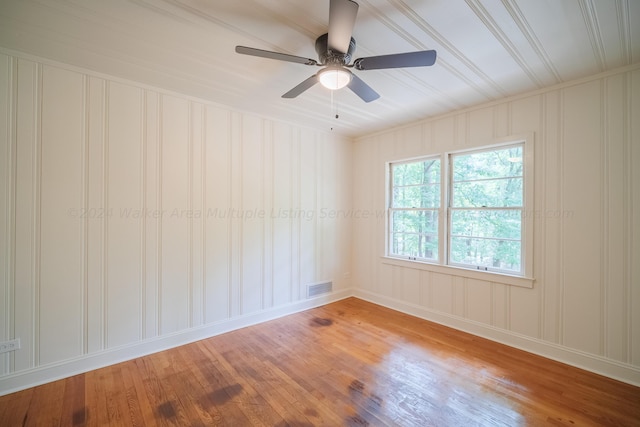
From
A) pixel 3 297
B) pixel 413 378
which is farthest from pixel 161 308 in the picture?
pixel 413 378

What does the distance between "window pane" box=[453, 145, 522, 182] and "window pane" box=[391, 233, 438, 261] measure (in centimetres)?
90

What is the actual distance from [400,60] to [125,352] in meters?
3.46

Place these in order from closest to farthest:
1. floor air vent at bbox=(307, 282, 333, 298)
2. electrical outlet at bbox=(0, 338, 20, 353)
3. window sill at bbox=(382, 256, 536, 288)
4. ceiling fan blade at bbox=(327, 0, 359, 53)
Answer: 1. ceiling fan blade at bbox=(327, 0, 359, 53)
2. electrical outlet at bbox=(0, 338, 20, 353)
3. window sill at bbox=(382, 256, 536, 288)
4. floor air vent at bbox=(307, 282, 333, 298)

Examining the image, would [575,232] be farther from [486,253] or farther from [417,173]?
[417,173]

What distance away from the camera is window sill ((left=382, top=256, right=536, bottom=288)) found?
2.85m

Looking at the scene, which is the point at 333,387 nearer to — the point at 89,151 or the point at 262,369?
the point at 262,369

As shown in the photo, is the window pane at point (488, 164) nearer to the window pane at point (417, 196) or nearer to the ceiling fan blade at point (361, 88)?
the window pane at point (417, 196)

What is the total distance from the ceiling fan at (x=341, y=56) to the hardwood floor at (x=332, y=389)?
2377 mm

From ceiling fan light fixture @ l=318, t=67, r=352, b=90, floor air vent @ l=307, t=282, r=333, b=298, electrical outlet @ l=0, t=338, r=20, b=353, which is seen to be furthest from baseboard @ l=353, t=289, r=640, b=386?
electrical outlet @ l=0, t=338, r=20, b=353

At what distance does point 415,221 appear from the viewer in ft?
12.9

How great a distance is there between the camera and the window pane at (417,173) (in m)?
3.69

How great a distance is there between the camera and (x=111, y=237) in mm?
2531

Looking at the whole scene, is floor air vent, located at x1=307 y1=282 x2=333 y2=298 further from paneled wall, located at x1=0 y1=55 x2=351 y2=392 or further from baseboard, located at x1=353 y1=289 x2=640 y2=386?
baseboard, located at x1=353 y1=289 x2=640 y2=386

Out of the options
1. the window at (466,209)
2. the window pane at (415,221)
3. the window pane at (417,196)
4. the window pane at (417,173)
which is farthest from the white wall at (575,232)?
the window pane at (415,221)
